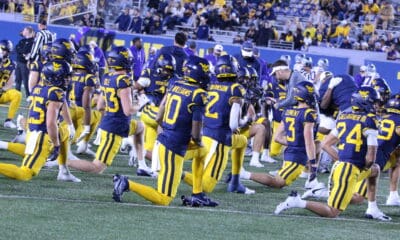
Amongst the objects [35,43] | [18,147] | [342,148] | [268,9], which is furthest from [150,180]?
[268,9]

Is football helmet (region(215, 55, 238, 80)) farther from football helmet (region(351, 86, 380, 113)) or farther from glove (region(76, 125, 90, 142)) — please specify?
glove (region(76, 125, 90, 142))

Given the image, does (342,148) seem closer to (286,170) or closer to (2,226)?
(286,170)

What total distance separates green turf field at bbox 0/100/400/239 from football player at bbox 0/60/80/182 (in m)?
0.20

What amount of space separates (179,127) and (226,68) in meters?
1.30

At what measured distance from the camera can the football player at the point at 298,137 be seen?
11.6 metres

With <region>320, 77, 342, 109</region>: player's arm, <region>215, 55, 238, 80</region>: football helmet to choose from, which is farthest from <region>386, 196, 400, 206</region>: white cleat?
<region>320, 77, 342, 109</region>: player's arm

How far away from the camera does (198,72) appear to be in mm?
9797

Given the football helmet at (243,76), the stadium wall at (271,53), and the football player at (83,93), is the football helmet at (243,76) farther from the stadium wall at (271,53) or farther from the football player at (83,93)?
the stadium wall at (271,53)

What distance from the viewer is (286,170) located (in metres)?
11.9

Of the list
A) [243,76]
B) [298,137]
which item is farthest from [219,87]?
[298,137]

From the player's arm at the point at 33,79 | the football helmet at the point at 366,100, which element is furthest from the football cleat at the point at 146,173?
the football helmet at the point at 366,100

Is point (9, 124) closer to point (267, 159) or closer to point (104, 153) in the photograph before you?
point (267, 159)

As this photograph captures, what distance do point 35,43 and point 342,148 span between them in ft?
36.3

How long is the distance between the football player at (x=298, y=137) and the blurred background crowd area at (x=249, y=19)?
51.6ft
